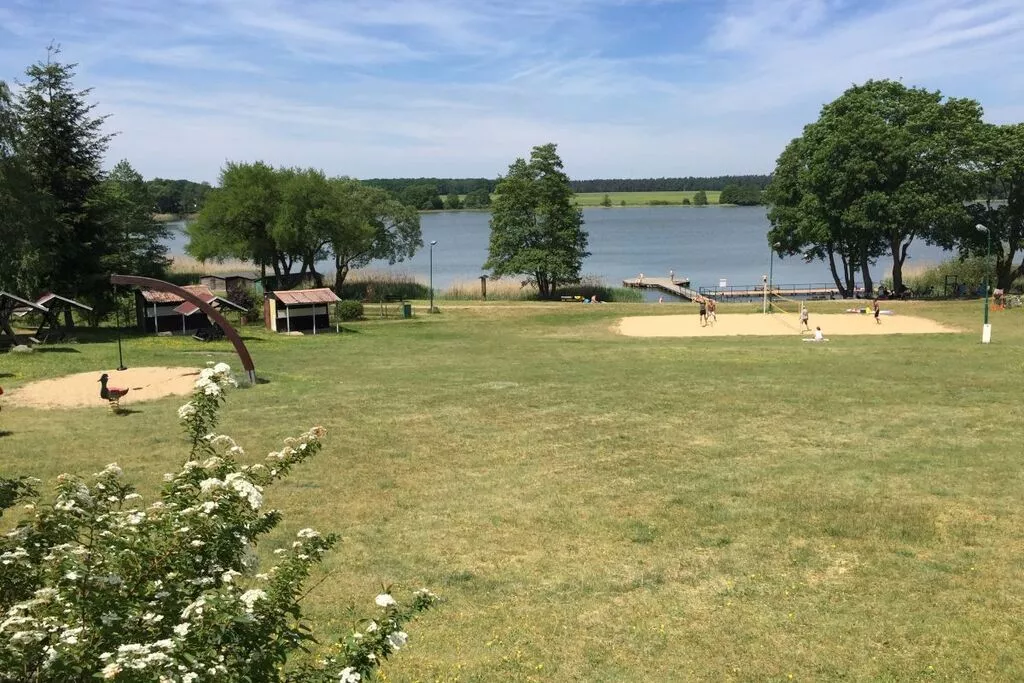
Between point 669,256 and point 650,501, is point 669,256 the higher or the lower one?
the higher one

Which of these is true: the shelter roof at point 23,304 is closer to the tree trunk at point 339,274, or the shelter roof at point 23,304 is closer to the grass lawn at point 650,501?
the grass lawn at point 650,501

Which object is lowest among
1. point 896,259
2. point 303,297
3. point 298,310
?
point 298,310

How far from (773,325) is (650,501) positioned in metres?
30.2

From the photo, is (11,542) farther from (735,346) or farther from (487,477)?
(735,346)

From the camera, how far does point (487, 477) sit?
15422 mm

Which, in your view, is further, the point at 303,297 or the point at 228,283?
the point at 228,283

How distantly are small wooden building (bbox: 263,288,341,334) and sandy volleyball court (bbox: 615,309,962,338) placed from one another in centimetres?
1469

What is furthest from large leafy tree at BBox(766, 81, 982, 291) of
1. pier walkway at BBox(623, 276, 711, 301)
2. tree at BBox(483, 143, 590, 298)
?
tree at BBox(483, 143, 590, 298)

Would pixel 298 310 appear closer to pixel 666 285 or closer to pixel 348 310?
pixel 348 310

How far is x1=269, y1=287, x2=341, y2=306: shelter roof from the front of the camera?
38344 mm

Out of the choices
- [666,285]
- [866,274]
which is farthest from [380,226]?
[866,274]

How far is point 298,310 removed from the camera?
3909cm

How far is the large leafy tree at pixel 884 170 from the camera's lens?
48.5 meters

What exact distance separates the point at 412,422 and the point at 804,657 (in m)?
12.6
